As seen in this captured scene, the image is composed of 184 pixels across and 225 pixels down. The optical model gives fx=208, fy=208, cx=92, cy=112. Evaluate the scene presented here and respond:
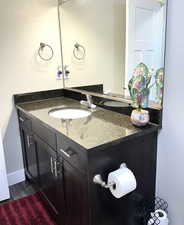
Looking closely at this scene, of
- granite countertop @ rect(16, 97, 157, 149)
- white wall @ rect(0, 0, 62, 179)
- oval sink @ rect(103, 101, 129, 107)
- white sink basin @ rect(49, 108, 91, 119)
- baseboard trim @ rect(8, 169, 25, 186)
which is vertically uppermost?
white wall @ rect(0, 0, 62, 179)

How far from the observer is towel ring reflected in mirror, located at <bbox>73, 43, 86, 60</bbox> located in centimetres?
234

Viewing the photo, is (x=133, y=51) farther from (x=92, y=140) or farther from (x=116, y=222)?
(x=116, y=222)

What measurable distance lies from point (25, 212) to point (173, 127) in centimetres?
154

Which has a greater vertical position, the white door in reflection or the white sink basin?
the white door in reflection

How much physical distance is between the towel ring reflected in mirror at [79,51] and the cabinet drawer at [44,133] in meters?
0.98

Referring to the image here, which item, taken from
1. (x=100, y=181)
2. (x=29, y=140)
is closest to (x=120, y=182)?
(x=100, y=181)

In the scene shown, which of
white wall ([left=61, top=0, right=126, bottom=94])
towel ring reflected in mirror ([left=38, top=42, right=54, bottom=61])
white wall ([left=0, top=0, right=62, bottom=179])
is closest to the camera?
white wall ([left=61, top=0, right=126, bottom=94])

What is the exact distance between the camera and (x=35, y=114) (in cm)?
182

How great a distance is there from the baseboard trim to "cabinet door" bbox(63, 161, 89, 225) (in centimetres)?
116

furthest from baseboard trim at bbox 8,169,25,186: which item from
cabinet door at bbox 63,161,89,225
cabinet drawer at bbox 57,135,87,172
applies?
cabinet drawer at bbox 57,135,87,172

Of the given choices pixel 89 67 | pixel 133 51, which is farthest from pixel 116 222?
pixel 89 67

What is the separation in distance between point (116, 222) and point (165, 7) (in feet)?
4.50

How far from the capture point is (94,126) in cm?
145

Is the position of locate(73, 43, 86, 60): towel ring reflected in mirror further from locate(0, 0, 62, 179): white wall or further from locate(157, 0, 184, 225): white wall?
locate(157, 0, 184, 225): white wall
